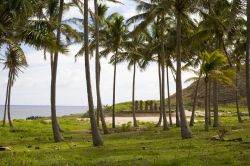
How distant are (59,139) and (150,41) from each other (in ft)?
50.1

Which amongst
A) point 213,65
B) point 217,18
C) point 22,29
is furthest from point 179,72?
point 22,29

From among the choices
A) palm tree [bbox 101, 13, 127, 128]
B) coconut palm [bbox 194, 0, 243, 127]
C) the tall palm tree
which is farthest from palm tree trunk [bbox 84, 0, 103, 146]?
palm tree [bbox 101, 13, 127, 128]

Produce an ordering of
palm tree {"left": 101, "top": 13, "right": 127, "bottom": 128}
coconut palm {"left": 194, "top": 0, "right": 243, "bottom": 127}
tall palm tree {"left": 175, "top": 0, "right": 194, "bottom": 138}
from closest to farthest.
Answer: coconut palm {"left": 194, "top": 0, "right": 243, "bottom": 127}, tall palm tree {"left": 175, "top": 0, "right": 194, "bottom": 138}, palm tree {"left": 101, "top": 13, "right": 127, "bottom": 128}

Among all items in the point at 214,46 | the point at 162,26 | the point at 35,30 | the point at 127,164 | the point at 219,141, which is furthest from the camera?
the point at 214,46

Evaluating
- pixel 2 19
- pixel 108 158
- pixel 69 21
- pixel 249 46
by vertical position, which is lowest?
pixel 108 158

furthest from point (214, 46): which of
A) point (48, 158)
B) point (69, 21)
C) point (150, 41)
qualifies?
point (48, 158)

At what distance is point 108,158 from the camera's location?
43.3 feet

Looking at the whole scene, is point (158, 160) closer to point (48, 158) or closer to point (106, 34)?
point (48, 158)

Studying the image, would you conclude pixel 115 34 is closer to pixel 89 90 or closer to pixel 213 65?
pixel 213 65

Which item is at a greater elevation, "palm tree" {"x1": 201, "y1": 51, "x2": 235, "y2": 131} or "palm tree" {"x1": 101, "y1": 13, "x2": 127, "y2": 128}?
"palm tree" {"x1": 101, "y1": 13, "x2": 127, "y2": 128}

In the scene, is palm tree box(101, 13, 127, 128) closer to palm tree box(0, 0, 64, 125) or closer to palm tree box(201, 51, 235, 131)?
palm tree box(201, 51, 235, 131)

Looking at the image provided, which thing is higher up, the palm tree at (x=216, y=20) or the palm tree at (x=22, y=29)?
the palm tree at (x=216, y=20)

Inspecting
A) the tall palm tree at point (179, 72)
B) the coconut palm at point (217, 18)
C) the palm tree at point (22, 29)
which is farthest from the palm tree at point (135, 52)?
the palm tree at point (22, 29)

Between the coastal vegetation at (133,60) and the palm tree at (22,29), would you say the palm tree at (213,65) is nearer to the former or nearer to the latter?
the coastal vegetation at (133,60)
